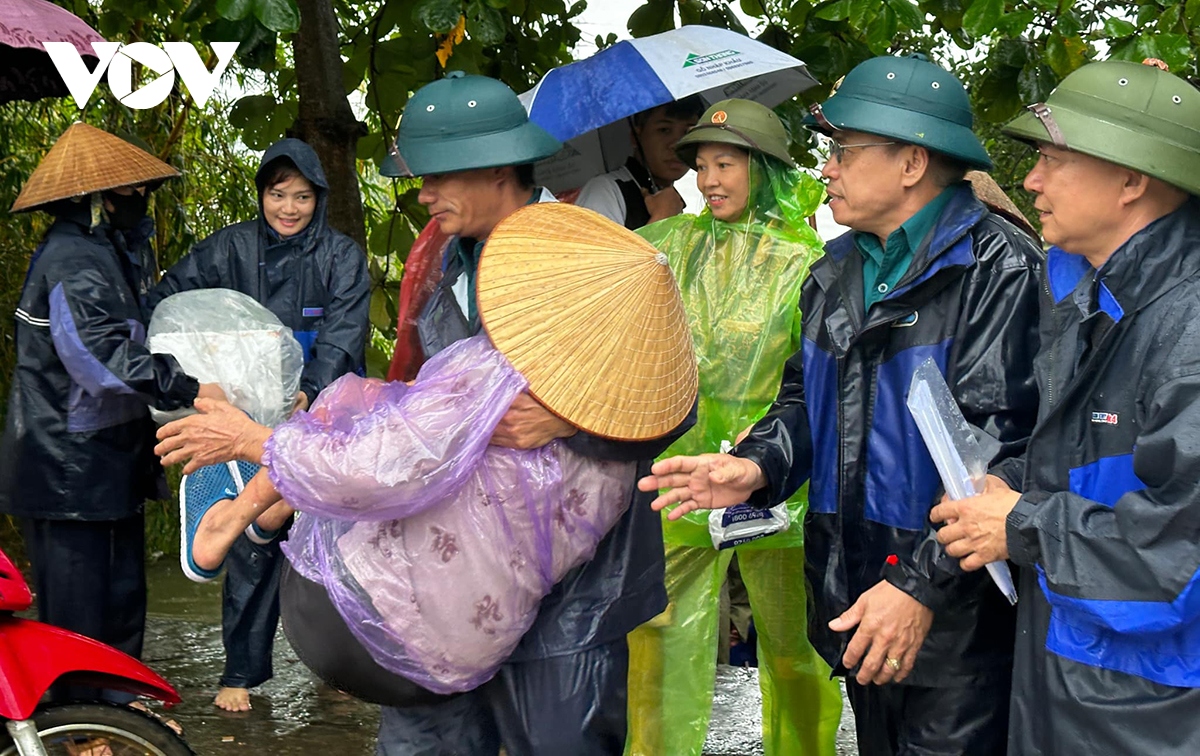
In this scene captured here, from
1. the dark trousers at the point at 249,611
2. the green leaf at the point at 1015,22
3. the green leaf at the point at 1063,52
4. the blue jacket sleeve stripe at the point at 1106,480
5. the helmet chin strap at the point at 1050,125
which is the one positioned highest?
the green leaf at the point at 1015,22

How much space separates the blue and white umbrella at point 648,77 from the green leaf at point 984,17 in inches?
23.1

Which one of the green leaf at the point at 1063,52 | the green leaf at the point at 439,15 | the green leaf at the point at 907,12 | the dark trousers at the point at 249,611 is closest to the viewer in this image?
the green leaf at the point at 907,12

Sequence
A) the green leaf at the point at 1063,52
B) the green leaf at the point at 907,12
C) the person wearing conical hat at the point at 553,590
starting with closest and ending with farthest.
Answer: the person wearing conical hat at the point at 553,590 < the green leaf at the point at 907,12 < the green leaf at the point at 1063,52

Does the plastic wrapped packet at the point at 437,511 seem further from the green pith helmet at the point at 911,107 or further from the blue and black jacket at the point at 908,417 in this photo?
the green pith helmet at the point at 911,107

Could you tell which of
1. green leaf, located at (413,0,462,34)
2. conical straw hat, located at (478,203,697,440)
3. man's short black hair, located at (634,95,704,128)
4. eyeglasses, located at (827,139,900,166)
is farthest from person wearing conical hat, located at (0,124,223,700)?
eyeglasses, located at (827,139,900,166)

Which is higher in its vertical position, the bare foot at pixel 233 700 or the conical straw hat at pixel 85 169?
the conical straw hat at pixel 85 169

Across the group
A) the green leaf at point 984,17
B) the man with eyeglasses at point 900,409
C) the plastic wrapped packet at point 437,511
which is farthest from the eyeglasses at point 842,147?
the green leaf at point 984,17

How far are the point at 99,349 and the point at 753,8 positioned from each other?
253 cm

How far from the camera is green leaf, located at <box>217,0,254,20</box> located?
3.49 metres

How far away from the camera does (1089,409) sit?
2191 millimetres

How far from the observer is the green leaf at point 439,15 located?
393 centimetres

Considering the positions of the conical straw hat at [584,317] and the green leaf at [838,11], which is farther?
the green leaf at [838,11]

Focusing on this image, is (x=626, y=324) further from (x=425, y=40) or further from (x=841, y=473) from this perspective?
(x=425, y=40)

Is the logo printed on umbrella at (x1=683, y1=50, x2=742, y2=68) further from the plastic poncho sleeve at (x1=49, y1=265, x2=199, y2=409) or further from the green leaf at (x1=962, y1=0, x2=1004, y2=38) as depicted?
the plastic poncho sleeve at (x1=49, y1=265, x2=199, y2=409)
